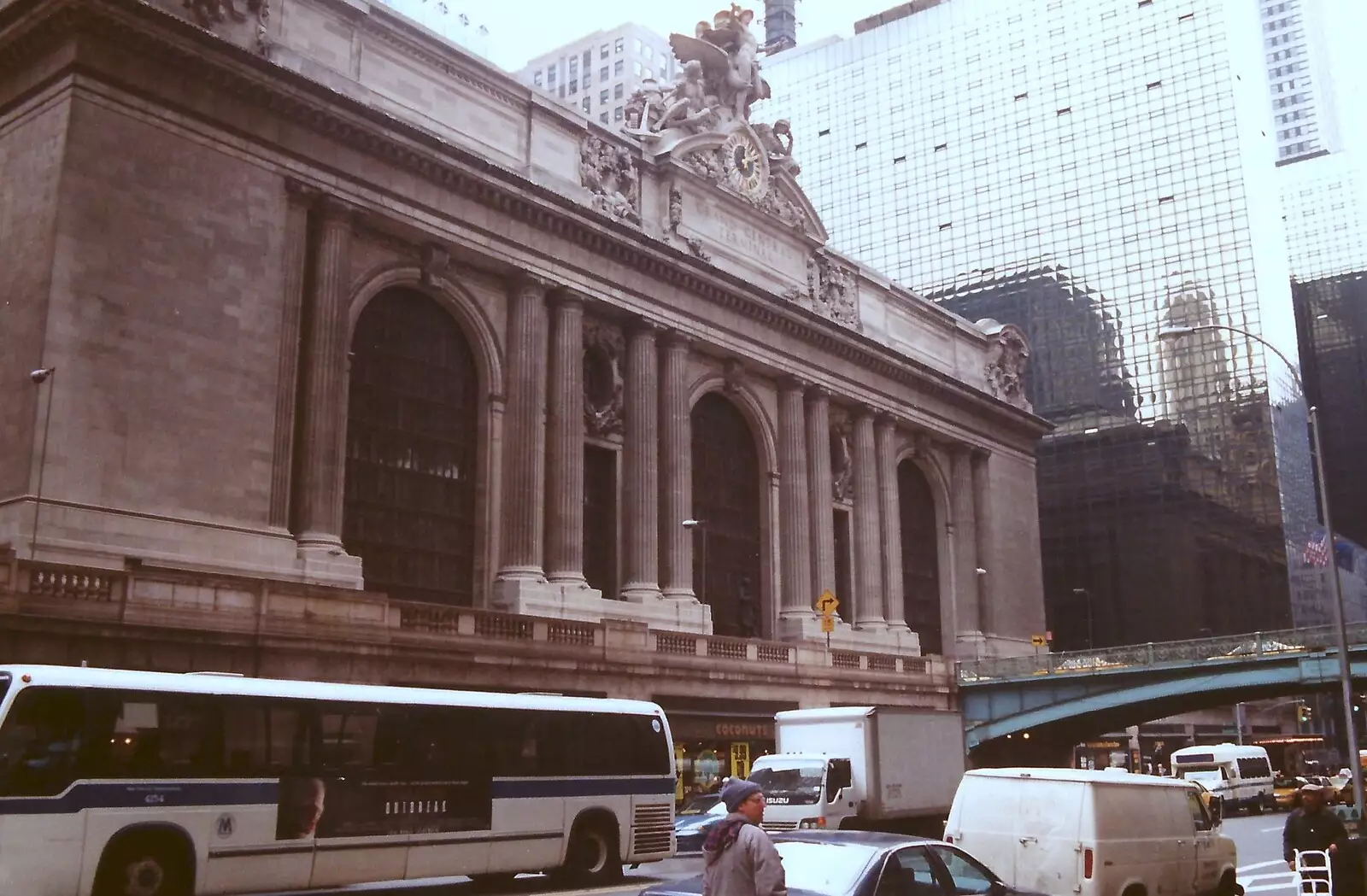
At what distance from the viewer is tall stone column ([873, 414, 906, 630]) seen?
185ft

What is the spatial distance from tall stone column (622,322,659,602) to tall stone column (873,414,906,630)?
1531 cm

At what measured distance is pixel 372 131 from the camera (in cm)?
3597

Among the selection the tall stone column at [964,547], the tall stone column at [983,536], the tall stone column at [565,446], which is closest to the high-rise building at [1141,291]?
the tall stone column at [983,536]

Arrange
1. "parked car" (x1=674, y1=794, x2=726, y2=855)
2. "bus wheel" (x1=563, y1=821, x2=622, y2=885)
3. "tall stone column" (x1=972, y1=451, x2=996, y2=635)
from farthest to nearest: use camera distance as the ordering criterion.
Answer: "tall stone column" (x1=972, y1=451, x2=996, y2=635), "parked car" (x1=674, y1=794, x2=726, y2=855), "bus wheel" (x1=563, y1=821, x2=622, y2=885)

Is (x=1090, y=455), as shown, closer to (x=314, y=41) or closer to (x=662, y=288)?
(x=662, y=288)

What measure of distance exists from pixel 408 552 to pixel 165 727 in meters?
21.7

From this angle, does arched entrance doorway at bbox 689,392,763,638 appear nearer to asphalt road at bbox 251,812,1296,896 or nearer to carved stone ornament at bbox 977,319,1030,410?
asphalt road at bbox 251,812,1296,896

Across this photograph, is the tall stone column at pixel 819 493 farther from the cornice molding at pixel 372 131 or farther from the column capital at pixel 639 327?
the column capital at pixel 639 327

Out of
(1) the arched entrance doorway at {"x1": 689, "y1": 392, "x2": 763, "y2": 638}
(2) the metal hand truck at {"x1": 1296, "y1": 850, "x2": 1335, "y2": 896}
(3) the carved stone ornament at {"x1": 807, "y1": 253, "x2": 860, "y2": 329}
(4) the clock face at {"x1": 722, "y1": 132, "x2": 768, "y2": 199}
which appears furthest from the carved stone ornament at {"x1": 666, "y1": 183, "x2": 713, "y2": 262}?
(2) the metal hand truck at {"x1": 1296, "y1": 850, "x2": 1335, "y2": 896}

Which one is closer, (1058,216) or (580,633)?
(580,633)

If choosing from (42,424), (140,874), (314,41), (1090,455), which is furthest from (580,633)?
(1090,455)

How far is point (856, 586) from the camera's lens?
54.8 metres

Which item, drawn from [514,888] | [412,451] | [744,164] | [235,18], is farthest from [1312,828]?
[744,164]

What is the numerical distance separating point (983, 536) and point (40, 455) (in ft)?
152
